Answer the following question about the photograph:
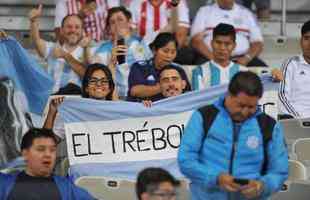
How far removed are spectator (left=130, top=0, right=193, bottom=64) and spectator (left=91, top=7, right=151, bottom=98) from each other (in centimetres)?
61

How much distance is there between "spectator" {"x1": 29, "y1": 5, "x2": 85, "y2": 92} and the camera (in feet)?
31.3

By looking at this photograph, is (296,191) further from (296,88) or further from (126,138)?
(296,88)

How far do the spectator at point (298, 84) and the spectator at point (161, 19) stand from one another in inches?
57.9

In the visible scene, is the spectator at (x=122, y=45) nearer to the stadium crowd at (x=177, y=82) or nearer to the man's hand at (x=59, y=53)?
the stadium crowd at (x=177, y=82)

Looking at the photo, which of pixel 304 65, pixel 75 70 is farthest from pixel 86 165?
pixel 304 65

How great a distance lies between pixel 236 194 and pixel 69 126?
2.26 metres

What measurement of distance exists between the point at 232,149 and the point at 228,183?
0.26 m

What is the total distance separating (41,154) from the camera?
665 cm

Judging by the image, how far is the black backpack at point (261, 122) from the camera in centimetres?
624

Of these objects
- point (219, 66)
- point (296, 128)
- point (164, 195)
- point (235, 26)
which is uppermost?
point (235, 26)

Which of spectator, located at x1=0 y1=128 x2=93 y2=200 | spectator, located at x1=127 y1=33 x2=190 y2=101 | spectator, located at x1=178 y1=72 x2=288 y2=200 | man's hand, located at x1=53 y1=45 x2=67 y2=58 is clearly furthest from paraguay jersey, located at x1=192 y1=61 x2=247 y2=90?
spectator, located at x1=178 y1=72 x2=288 y2=200

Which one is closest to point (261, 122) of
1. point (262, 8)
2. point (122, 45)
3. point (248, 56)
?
point (122, 45)

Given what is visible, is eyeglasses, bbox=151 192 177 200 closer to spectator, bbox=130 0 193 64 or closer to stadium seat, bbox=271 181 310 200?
stadium seat, bbox=271 181 310 200

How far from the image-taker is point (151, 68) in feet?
29.5
